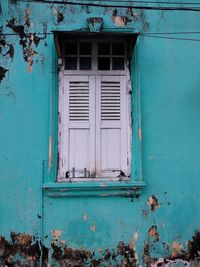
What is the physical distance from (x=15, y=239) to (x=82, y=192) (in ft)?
3.24

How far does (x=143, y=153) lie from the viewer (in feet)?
15.9

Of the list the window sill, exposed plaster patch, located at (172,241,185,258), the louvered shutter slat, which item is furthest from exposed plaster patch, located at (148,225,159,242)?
the louvered shutter slat

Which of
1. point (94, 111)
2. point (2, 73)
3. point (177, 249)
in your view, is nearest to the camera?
point (177, 249)

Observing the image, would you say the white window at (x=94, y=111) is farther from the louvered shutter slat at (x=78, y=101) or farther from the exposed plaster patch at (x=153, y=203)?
the exposed plaster patch at (x=153, y=203)

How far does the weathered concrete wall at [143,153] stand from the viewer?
15.4ft

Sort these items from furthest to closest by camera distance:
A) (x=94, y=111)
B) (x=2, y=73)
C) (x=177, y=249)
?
(x=94, y=111)
(x=2, y=73)
(x=177, y=249)

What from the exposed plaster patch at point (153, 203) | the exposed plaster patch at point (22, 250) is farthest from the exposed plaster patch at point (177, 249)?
the exposed plaster patch at point (22, 250)

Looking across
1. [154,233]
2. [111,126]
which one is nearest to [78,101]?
[111,126]

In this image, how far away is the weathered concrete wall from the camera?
4.68 m

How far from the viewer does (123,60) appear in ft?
16.9

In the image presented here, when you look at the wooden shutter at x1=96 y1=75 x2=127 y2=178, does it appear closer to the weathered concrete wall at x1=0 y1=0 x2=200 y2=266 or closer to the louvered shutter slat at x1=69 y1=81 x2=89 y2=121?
the louvered shutter slat at x1=69 y1=81 x2=89 y2=121

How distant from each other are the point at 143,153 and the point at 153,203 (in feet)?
2.09

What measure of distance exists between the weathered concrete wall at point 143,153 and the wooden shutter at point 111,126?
0.28 metres

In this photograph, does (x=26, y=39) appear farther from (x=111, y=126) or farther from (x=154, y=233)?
(x=154, y=233)
